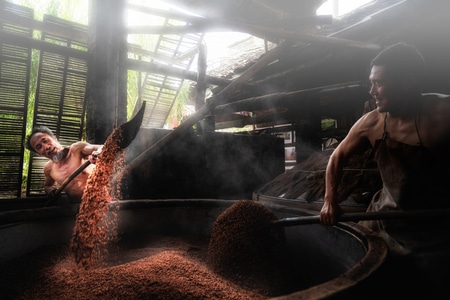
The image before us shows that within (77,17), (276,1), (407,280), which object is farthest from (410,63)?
(77,17)

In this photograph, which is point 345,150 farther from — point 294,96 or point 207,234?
point 207,234

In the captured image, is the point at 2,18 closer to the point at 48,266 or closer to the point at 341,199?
the point at 48,266

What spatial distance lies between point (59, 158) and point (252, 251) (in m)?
3.41

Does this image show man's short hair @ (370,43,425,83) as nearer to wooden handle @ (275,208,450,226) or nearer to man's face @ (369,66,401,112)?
man's face @ (369,66,401,112)

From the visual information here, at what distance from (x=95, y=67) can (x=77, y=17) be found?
10.2 metres

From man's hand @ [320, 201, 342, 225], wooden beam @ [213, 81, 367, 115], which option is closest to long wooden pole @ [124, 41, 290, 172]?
wooden beam @ [213, 81, 367, 115]

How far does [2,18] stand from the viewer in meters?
3.80

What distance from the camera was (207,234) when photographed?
10.6ft

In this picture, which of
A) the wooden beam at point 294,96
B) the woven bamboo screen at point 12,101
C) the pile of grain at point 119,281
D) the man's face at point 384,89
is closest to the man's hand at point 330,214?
the pile of grain at point 119,281

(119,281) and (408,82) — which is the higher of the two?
(408,82)

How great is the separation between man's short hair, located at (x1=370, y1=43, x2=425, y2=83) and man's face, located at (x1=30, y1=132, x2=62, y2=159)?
4172 mm

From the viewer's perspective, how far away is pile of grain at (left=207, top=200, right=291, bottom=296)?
74.4 inches

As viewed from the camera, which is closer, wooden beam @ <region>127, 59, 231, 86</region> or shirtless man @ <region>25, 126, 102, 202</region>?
shirtless man @ <region>25, 126, 102, 202</region>

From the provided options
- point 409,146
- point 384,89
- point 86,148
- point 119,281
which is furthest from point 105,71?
point 409,146
